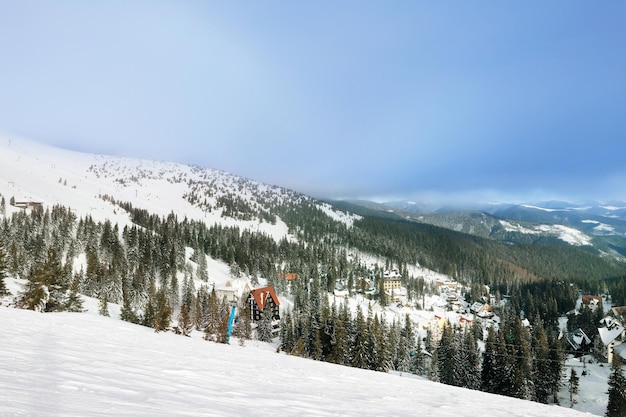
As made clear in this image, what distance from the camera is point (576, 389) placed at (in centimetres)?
5681

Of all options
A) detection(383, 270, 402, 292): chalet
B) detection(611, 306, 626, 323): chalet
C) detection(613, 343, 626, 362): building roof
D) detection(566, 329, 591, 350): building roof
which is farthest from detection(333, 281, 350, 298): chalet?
detection(611, 306, 626, 323): chalet

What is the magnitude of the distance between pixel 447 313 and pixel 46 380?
142 m

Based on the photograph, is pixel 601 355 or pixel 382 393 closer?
pixel 382 393

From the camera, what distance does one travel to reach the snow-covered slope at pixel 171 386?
5879 mm

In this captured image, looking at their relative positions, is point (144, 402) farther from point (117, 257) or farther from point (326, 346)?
point (117, 257)

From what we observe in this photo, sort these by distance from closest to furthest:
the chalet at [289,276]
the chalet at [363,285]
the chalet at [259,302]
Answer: the chalet at [259,302] < the chalet at [289,276] < the chalet at [363,285]

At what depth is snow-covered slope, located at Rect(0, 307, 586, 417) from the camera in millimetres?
5879

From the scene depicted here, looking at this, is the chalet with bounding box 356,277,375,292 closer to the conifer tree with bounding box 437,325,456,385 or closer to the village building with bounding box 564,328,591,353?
the village building with bounding box 564,328,591,353

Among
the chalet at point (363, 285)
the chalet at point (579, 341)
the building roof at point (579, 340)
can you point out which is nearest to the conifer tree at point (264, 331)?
the chalet at point (363, 285)

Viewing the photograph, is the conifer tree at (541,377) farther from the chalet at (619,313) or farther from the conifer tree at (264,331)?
the chalet at (619,313)

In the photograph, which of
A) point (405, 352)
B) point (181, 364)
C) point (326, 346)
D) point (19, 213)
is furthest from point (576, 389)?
point (19, 213)

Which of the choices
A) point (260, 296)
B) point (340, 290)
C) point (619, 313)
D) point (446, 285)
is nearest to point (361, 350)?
point (260, 296)

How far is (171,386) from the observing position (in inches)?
330

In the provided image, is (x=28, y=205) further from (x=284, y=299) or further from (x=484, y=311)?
(x=484, y=311)
